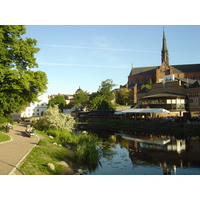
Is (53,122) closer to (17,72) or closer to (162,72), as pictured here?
(17,72)

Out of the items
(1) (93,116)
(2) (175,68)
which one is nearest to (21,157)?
(1) (93,116)

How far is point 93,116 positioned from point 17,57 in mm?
41738

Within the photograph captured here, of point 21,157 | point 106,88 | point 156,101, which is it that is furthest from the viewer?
point 106,88

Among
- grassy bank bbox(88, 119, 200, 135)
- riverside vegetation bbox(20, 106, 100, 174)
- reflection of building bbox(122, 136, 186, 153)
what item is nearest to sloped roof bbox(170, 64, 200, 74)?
grassy bank bbox(88, 119, 200, 135)

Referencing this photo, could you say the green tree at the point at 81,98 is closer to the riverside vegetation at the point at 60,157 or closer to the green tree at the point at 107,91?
the green tree at the point at 107,91

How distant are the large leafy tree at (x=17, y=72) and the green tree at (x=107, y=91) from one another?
50.2m

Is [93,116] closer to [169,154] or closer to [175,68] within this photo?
[169,154]

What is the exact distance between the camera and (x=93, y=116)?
190 feet

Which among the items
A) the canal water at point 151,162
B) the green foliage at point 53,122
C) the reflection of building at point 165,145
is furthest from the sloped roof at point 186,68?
the canal water at point 151,162

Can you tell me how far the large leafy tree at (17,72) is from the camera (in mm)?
15656

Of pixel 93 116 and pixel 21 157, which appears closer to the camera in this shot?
pixel 21 157

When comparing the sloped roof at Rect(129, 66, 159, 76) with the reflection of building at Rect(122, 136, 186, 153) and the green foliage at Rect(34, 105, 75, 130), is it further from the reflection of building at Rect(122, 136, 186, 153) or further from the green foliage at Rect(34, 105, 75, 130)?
the green foliage at Rect(34, 105, 75, 130)
